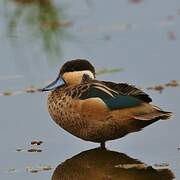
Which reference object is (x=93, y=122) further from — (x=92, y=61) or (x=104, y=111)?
(x=92, y=61)

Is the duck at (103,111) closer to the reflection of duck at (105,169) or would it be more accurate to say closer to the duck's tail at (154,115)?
the duck's tail at (154,115)

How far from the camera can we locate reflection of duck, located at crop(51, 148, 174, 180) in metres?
6.38

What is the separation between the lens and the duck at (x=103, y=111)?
6.71 meters

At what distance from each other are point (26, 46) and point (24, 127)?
279cm

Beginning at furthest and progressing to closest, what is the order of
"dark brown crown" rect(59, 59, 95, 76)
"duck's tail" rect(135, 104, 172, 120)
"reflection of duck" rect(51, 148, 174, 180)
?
"dark brown crown" rect(59, 59, 95, 76) < "duck's tail" rect(135, 104, 172, 120) < "reflection of duck" rect(51, 148, 174, 180)

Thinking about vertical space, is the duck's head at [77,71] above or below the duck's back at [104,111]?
above

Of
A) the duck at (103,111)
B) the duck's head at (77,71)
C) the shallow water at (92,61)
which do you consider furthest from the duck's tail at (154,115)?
the duck's head at (77,71)

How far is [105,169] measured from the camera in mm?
6613

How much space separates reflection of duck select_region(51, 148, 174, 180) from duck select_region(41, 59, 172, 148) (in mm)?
137

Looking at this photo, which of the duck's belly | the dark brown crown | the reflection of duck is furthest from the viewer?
the dark brown crown

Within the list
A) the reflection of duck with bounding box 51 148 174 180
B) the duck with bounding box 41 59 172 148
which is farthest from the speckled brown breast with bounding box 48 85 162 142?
the reflection of duck with bounding box 51 148 174 180

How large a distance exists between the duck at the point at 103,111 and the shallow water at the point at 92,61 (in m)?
0.21

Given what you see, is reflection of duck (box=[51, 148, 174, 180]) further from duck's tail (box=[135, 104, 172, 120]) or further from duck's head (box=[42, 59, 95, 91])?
duck's head (box=[42, 59, 95, 91])

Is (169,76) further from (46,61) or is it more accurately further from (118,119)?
(118,119)
